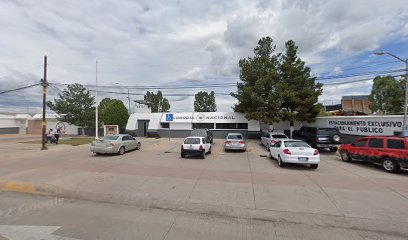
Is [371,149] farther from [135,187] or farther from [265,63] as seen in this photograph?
[265,63]

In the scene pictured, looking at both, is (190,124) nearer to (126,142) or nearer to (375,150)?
(126,142)

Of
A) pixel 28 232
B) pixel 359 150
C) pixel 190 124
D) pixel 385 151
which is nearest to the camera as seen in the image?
pixel 28 232

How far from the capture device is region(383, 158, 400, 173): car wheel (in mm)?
10266

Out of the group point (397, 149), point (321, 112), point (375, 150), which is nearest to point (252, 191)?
point (397, 149)

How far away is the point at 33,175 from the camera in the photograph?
898 cm

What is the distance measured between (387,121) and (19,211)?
72.3ft

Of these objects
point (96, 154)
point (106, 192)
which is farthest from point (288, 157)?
point (96, 154)

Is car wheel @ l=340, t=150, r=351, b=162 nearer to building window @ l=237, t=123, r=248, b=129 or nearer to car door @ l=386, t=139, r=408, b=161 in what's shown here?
car door @ l=386, t=139, r=408, b=161

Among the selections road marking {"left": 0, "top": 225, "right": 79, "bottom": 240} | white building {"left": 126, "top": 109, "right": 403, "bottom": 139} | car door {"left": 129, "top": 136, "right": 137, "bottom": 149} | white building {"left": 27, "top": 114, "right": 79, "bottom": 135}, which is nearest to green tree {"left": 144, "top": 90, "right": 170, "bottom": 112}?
white building {"left": 27, "top": 114, "right": 79, "bottom": 135}

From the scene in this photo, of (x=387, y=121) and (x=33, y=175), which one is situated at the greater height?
(x=387, y=121)

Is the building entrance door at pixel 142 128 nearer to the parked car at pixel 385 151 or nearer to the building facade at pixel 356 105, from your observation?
the parked car at pixel 385 151

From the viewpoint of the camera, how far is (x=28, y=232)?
4.15 metres

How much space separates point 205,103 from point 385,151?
53.1 meters

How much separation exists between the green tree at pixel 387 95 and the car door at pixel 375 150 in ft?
82.9
